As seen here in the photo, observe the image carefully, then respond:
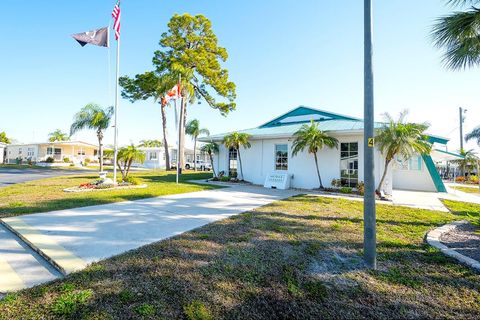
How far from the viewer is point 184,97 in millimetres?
23500

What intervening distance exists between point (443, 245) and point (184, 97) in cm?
2302

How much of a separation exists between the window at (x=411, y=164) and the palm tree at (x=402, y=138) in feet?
14.5

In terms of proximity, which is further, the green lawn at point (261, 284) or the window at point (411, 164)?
the window at point (411, 164)

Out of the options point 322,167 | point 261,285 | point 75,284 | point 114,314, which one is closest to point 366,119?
point 261,285

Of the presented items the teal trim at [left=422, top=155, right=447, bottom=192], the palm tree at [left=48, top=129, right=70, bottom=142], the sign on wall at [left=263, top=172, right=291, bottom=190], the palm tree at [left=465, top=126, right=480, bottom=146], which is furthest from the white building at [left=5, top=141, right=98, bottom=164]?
the palm tree at [left=465, top=126, right=480, bottom=146]

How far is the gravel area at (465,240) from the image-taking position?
150 inches

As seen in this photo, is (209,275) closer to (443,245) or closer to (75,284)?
(75,284)

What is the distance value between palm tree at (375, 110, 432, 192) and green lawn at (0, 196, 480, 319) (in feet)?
17.6

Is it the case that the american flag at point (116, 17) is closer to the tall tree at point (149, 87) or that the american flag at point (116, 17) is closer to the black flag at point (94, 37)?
the black flag at point (94, 37)

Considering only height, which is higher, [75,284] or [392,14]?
[392,14]

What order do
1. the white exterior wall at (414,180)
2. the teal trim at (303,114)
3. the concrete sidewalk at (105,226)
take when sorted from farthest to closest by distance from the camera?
the teal trim at (303,114) → the white exterior wall at (414,180) → the concrete sidewalk at (105,226)

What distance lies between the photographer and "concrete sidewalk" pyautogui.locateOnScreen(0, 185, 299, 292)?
11.4 ft

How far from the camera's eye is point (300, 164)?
1231 centimetres

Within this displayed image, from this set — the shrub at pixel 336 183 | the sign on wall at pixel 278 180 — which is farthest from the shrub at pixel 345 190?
the sign on wall at pixel 278 180
